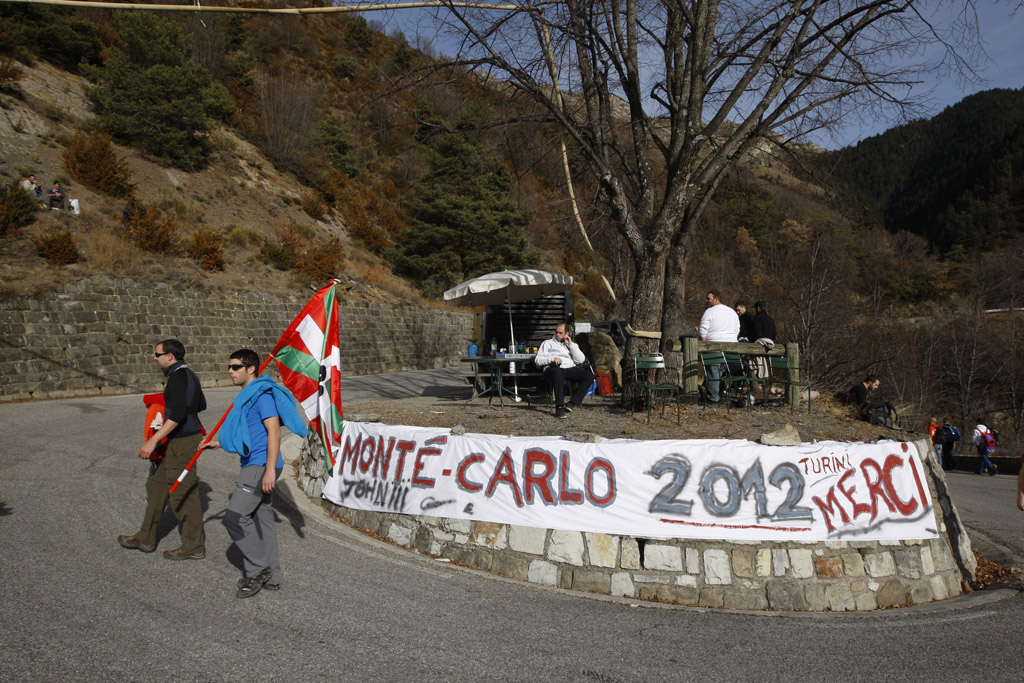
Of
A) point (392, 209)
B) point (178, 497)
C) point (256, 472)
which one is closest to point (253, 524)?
point (256, 472)

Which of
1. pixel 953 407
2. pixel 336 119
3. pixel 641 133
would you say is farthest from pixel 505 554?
pixel 336 119

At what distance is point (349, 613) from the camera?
4.48m

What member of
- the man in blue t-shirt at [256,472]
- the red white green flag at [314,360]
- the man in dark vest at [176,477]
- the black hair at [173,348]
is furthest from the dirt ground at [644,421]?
the man in blue t-shirt at [256,472]

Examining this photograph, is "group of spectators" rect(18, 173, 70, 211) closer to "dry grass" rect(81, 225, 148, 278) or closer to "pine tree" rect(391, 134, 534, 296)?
"dry grass" rect(81, 225, 148, 278)

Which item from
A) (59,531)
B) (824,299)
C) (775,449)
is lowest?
(59,531)

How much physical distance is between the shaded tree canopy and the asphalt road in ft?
90.0

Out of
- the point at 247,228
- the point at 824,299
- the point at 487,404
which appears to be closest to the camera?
the point at 487,404

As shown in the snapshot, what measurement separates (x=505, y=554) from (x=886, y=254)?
45591mm

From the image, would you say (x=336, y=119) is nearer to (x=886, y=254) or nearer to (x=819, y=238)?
(x=819, y=238)

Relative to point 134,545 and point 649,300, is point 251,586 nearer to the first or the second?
point 134,545

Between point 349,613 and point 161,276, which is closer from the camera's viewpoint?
point 349,613

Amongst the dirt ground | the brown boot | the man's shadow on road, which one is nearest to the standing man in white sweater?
the dirt ground

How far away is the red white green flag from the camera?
6008mm

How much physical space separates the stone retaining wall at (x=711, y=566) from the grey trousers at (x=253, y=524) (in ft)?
5.91
